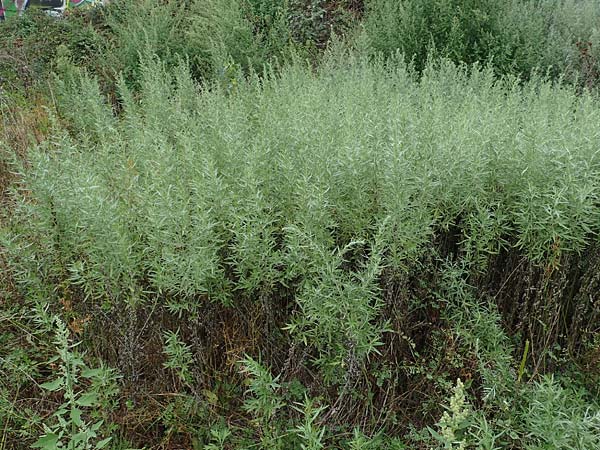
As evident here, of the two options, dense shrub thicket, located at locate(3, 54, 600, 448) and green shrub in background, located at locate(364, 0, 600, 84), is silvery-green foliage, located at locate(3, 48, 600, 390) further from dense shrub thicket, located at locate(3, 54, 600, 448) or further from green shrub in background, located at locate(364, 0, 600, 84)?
green shrub in background, located at locate(364, 0, 600, 84)

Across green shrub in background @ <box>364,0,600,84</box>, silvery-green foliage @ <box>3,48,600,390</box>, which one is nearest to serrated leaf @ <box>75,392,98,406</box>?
silvery-green foliage @ <box>3,48,600,390</box>

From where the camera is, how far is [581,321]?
2.27m

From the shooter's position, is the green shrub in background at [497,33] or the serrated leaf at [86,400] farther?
the green shrub in background at [497,33]

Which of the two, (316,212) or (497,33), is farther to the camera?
(497,33)

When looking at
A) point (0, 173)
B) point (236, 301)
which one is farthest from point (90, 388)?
point (0, 173)

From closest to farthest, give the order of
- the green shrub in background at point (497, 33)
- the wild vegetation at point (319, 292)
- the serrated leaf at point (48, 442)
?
the serrated leaf at point (48, 442), the wild vegetation at point (319, 292), the green shrub in background at point (497, 33)

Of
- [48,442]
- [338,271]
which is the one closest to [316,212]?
[338,271]

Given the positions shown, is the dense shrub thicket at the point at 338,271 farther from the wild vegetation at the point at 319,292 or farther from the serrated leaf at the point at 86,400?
the serrated leaf at the point at 86,400

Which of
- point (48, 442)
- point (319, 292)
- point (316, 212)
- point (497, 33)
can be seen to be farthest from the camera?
point (497, 33)

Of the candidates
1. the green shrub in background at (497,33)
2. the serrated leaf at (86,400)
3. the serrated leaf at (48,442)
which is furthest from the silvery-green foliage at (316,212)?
the green shrub in background at (497,33)

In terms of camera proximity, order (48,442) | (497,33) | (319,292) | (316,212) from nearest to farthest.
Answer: (48,442) < (319,292) < (316,212) < (497,33)

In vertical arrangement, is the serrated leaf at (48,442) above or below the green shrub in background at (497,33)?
below

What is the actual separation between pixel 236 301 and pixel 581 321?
4.66 ft

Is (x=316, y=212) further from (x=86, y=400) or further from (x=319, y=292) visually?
(x=86, y=400)
